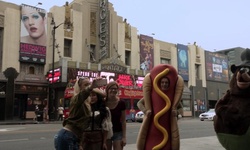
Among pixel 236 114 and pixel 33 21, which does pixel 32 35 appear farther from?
pixel 236 114

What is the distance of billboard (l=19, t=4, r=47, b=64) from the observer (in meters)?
30.1

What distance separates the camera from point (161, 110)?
418 centimetres

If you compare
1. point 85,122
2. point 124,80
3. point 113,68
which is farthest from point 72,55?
point 85,122

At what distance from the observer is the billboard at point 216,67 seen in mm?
49844

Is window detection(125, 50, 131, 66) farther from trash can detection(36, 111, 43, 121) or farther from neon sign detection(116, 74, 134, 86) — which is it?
trash can detection(36, 111, 43, 121)

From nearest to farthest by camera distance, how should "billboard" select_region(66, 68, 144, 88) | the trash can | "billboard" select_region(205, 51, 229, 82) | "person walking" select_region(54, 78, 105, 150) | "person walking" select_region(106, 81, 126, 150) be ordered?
"person walking" select_region(54, 78, 105, 150), "person walking" select_region(106, 81, 126, 150), the trash can, "billboard" select_region(66, 68, 144, 88), "billboard" select_region(205, 51, 229, 82)

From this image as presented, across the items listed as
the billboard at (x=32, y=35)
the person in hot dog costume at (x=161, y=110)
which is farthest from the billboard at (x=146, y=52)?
the person in hot dog costume at (x=161, y=110)

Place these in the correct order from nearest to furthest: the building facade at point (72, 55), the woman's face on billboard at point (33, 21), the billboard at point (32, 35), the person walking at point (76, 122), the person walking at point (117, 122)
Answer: the person walking at point (76, 122), the person walking at point (117, 122), the building facade at point (72, 55), the billboard at point (32, 35), the woman's face on billboard at point (33, 21)

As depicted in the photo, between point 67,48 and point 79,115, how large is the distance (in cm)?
3089

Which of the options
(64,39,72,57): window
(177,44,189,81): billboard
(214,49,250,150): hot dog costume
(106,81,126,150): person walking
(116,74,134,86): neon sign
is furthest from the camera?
(177,44,189,81): billboard

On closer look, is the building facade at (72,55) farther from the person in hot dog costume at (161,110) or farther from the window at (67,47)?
the person in hot dog costume at (161,110)

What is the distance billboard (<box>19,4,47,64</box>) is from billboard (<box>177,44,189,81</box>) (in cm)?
2140

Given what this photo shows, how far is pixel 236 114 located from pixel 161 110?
127cm

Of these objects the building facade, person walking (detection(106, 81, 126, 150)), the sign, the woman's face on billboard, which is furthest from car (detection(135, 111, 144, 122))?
person walking (detection(106, 81, 126, 150))
